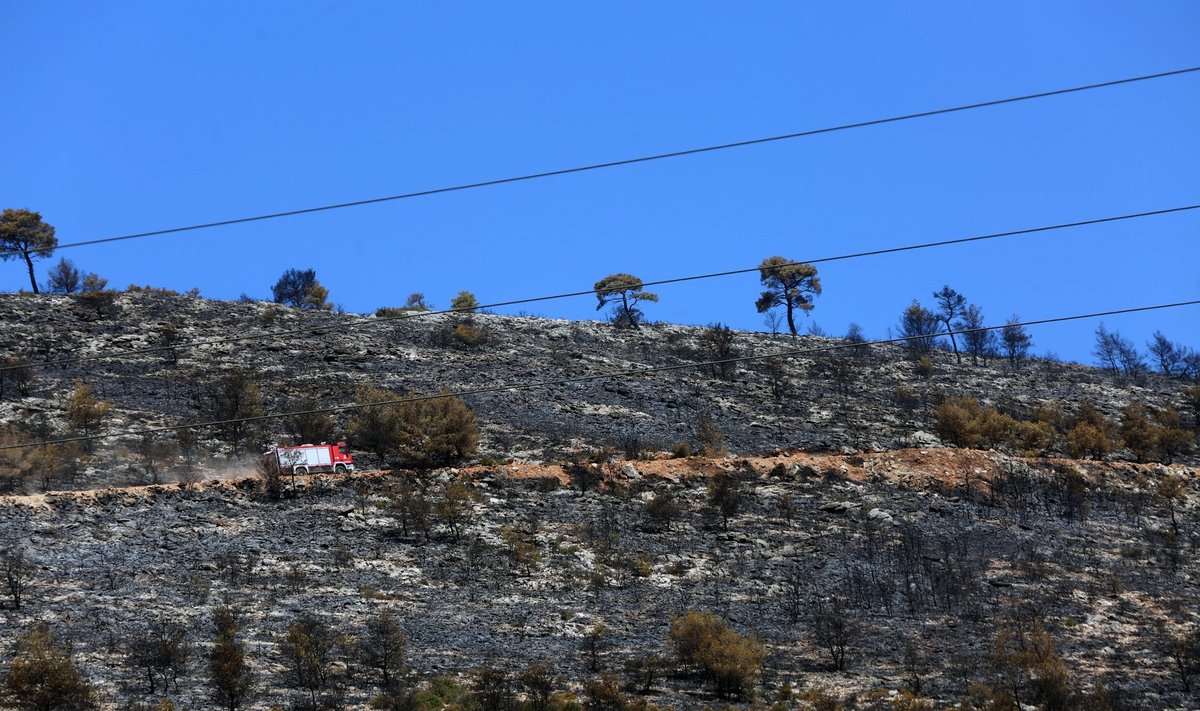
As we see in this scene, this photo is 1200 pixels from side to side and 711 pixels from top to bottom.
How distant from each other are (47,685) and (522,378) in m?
39.1

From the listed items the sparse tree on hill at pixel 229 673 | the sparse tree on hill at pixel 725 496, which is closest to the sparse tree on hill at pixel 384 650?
the sparse tree on hill at pixel 229 673

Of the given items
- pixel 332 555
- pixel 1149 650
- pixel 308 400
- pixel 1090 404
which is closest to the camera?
pixel 1149 650

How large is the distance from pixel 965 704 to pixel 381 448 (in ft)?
89.8

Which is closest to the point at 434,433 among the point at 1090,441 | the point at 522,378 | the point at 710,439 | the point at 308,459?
the point at 308,459

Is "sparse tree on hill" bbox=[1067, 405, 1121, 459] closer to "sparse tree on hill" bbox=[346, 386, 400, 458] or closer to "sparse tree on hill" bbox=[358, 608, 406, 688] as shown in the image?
"sparse tree on hill" bbox=[346, 386, 400, 458]

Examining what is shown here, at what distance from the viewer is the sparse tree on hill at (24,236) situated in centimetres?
7800

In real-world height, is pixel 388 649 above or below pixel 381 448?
below

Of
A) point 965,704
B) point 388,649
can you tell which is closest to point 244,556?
point 388,649

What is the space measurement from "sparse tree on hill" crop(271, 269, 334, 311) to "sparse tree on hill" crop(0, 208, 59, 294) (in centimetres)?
1787

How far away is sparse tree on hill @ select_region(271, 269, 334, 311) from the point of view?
299 feet

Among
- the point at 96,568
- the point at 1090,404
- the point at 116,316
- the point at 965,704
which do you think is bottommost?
the point at 965,704

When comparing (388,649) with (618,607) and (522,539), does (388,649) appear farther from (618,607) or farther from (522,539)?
(522,539)

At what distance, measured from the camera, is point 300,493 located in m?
39.4

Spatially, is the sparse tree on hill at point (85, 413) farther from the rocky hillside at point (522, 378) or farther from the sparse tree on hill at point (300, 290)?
the sparse tree on hill at point (300, 290)
